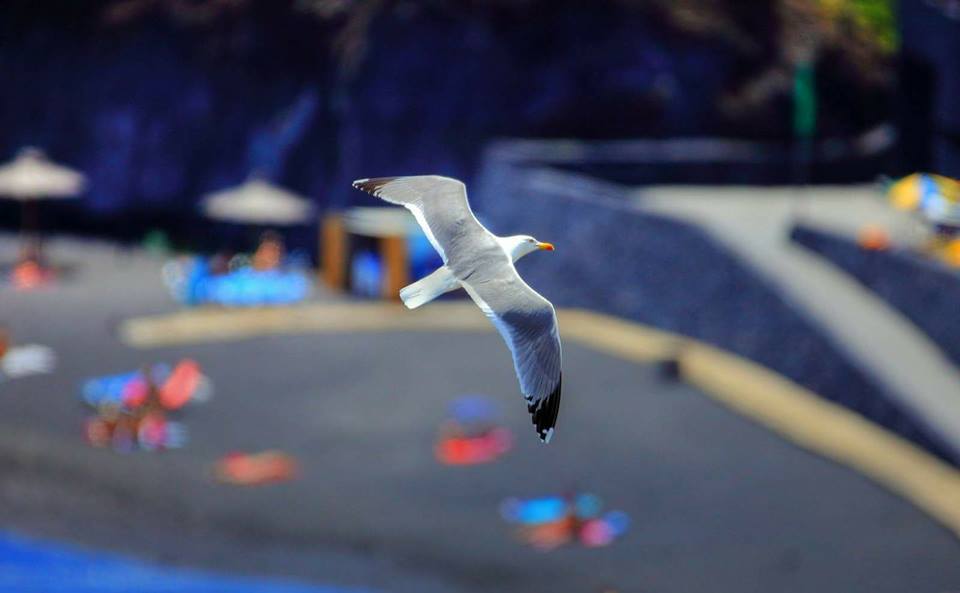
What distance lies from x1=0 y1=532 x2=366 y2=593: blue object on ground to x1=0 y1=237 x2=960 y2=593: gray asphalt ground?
33cm

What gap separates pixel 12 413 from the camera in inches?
1156

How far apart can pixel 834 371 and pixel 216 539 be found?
1304 centimetres

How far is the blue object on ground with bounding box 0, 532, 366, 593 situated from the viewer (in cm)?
2209

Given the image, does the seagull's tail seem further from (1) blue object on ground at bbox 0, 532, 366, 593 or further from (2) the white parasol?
(2) the white parasol

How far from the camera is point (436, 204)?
5918mm

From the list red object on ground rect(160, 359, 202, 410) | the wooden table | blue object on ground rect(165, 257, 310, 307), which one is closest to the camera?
red object on ground rect(160, 359, 202, 410)

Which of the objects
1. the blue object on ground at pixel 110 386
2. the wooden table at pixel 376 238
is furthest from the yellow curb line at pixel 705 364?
the blue object on ground at pixel 110 386

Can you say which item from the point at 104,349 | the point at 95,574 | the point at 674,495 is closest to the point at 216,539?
the point at 95,574

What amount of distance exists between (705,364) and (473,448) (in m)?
6.85

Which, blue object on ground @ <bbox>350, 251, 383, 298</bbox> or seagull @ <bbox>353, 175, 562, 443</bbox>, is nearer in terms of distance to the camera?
seagull @ <bbox>353, 175, 562, 443</bbox>

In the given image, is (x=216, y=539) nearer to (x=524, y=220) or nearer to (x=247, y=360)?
(x=247, y=360)

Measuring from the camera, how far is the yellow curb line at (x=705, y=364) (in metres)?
23.7

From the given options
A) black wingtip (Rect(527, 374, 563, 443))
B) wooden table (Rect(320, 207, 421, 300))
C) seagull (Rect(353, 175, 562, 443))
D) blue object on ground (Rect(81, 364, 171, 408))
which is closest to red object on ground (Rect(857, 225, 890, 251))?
wooden table (Rect(320, 207, 421, 300))

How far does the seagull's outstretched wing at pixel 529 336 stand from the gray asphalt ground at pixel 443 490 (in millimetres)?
14657
